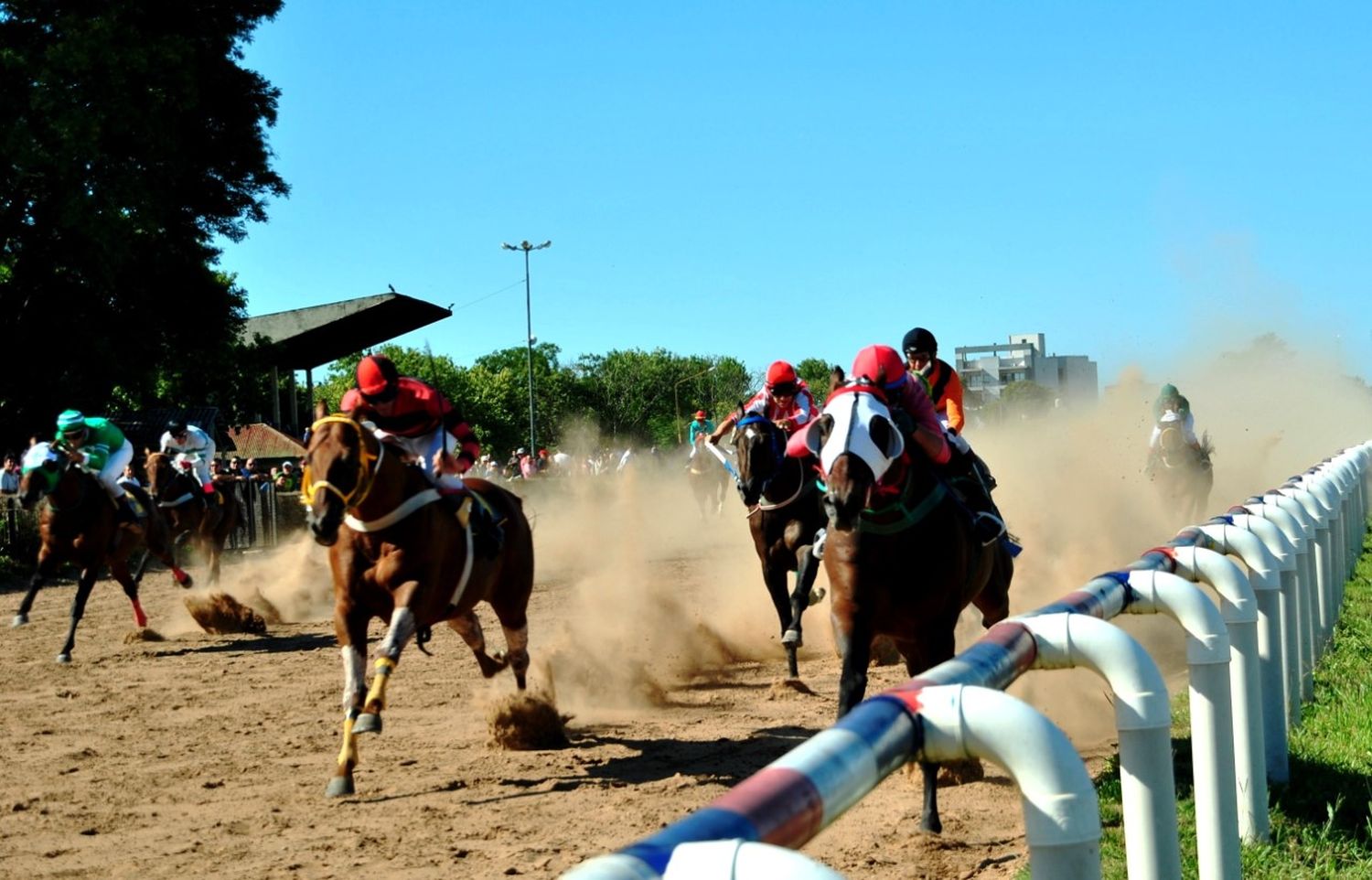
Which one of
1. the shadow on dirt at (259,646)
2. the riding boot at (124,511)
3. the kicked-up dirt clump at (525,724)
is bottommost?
the kicked-up dirt clump at (525,724)

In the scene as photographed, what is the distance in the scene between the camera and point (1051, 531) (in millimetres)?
18781

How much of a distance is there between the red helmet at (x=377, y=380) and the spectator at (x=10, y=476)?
2023 centimetres

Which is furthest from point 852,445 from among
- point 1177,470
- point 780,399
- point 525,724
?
point 1177,470

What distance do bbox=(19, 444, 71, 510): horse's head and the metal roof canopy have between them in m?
33.2

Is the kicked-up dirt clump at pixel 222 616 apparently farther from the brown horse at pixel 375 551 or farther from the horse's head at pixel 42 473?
the brown horse at pixel 375 551

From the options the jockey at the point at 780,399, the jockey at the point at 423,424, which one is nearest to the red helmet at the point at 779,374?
the jockey at the point at 780,399

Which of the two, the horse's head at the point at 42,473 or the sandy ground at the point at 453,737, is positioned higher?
the horse's head at the point at 42,473

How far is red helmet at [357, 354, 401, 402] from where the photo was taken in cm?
880

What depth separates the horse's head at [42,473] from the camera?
14688 millimetres

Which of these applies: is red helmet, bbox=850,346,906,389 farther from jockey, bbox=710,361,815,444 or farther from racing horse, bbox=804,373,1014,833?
jockey, bbox=710,361,815,444

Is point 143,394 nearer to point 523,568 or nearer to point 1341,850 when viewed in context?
point 523,568

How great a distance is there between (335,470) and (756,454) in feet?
15.5

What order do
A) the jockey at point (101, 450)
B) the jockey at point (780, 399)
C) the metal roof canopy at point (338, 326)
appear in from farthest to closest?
the metal roof canopy at point (338, 326)
the jockey at point (101, 450)
the jockey at point (780, 399)

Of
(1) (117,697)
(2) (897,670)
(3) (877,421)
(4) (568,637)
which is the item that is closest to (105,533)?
(1) (117,697)
